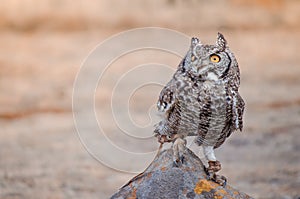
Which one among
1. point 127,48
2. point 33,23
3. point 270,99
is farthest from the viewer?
point 33,23

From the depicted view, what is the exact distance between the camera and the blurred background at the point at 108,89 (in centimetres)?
941

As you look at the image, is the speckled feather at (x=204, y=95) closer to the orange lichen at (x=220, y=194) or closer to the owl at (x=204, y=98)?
the owl at (x=204, y=98)

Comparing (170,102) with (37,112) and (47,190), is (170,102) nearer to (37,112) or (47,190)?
(47,190)

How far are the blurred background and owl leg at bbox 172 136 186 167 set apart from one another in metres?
3.05

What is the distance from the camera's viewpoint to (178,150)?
18.5ft

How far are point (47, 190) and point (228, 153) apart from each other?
8.20ft

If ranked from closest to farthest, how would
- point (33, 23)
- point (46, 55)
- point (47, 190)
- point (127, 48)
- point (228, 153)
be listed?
point (47, 190) → point (228, 153) → point (127, 48) → point (46, 55) → point (33, 23)

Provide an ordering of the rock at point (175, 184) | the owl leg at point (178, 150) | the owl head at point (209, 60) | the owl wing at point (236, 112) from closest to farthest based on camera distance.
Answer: the owl head at point (209, 60) < the owl wing at point (236, 112) < the rock at point (175, 184) < the owl leg at point (178, 150)

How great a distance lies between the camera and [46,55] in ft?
50.2

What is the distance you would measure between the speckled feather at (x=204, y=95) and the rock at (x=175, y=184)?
0.79ft

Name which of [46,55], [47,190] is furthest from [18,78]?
[47,190]

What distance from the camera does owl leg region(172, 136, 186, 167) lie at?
559 centimetres

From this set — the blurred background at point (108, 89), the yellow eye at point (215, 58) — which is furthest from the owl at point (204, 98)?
the blurred background at point (108, 89)

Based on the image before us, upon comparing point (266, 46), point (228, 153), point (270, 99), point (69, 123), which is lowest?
point (228, 153)
